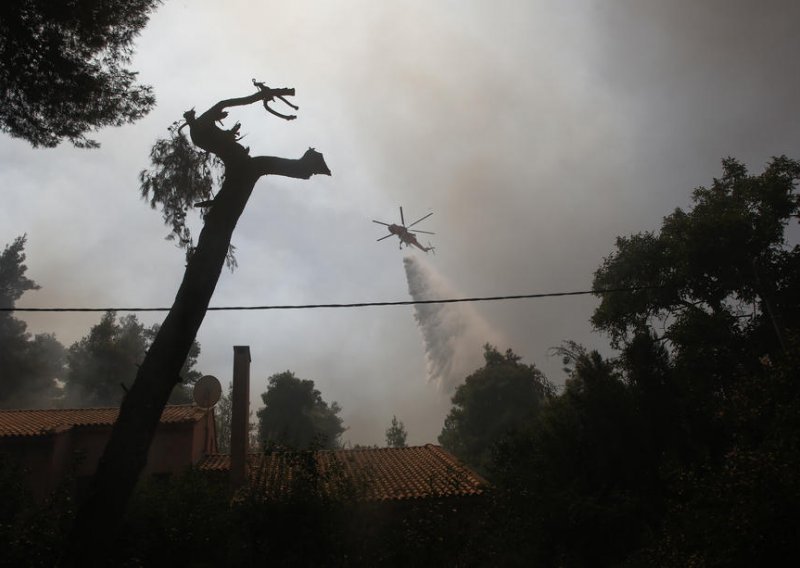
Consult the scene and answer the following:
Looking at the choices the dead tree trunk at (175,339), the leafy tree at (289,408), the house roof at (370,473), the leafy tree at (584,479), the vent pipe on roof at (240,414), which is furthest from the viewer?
the leafy tree at (289,408)

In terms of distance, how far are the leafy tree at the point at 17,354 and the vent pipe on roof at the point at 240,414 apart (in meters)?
43.2

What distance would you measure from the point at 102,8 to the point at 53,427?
60.1 feet

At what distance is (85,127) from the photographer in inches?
374

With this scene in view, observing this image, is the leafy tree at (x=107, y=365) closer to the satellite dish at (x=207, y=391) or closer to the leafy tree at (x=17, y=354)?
the leafy tree at (x=17, y=354)

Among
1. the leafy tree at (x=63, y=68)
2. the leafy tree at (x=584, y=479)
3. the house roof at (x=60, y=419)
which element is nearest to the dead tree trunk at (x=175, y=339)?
the leafy tree at (x=63, y=68)

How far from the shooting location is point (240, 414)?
20297mm

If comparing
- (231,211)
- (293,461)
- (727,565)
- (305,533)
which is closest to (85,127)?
(231,211)

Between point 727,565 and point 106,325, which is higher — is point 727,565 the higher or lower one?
the lower one

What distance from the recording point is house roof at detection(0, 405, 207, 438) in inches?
800

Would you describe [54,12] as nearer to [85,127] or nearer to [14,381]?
[85,127]

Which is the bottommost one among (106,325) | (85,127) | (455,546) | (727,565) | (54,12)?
(727,565)

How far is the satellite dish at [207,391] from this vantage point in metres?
20.6

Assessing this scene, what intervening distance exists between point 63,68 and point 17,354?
56.8 metres

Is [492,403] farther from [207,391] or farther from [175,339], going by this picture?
[175,339]
